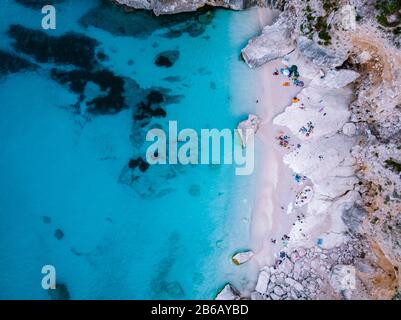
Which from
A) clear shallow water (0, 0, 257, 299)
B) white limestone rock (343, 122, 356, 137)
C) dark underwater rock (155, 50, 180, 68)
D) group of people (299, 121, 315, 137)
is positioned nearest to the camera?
white limestone rock (343, 122, 356, 137)

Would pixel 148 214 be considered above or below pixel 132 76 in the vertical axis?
below

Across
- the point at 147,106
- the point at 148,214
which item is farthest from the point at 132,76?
the point at 148,214

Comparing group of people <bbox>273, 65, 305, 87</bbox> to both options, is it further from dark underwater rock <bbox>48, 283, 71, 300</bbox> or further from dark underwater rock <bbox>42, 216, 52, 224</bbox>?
dark underwater rock <bbox>48, 283, 71, 300</bbox>

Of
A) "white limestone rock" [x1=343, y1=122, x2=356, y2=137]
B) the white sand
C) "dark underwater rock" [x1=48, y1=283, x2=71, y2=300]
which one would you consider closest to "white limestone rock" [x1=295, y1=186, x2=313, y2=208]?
the white sand

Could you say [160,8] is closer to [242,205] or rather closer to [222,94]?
[222,94]

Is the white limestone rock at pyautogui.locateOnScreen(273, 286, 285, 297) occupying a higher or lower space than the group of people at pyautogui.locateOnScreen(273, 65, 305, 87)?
lower

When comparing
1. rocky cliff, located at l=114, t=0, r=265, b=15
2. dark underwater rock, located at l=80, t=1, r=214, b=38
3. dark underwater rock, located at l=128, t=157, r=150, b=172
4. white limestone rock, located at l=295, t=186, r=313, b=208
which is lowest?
white limestone rock, located at l=295, t=186, r=313, b=208
